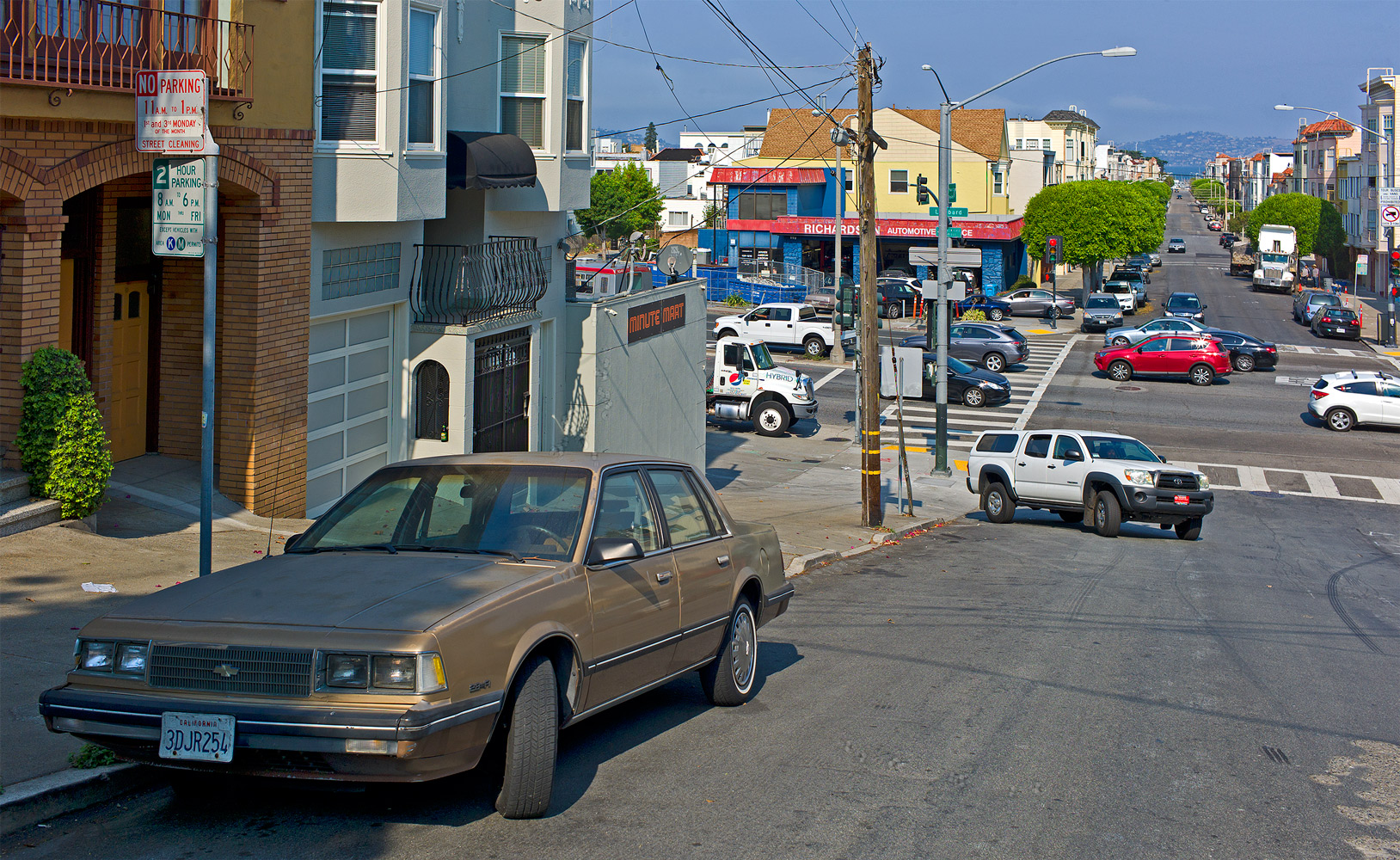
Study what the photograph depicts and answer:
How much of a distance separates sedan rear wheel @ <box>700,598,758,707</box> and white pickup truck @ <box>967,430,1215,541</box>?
1400cm

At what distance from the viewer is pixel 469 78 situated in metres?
17.5

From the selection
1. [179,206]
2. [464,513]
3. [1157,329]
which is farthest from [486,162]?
[1157,329]

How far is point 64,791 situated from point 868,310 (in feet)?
53.2

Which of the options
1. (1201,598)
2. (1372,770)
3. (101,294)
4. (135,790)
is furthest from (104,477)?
(1201,598)

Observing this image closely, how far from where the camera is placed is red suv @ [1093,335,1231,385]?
139 feet

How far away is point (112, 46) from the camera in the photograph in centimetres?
1078

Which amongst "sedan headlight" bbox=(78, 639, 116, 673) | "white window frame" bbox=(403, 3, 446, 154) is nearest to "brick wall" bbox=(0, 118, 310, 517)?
"white window frame" bbox=(403, 3, 446, 154)

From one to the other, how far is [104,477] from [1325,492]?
25.4 meters

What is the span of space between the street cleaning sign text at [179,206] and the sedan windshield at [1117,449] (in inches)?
654

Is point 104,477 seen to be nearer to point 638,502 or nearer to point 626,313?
point 638,502

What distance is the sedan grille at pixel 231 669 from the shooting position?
5.11 m

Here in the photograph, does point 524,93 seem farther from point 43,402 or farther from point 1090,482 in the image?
point 1090,482

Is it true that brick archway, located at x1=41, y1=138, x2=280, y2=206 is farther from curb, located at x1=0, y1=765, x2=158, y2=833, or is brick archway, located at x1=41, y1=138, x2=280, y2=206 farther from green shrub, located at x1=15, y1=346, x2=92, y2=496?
curb, located at x1=0, y1=765, x2=158, y2=833

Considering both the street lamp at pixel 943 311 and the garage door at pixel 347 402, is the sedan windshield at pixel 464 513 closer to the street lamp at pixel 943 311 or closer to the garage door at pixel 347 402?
the garage door at pixel 347 402
